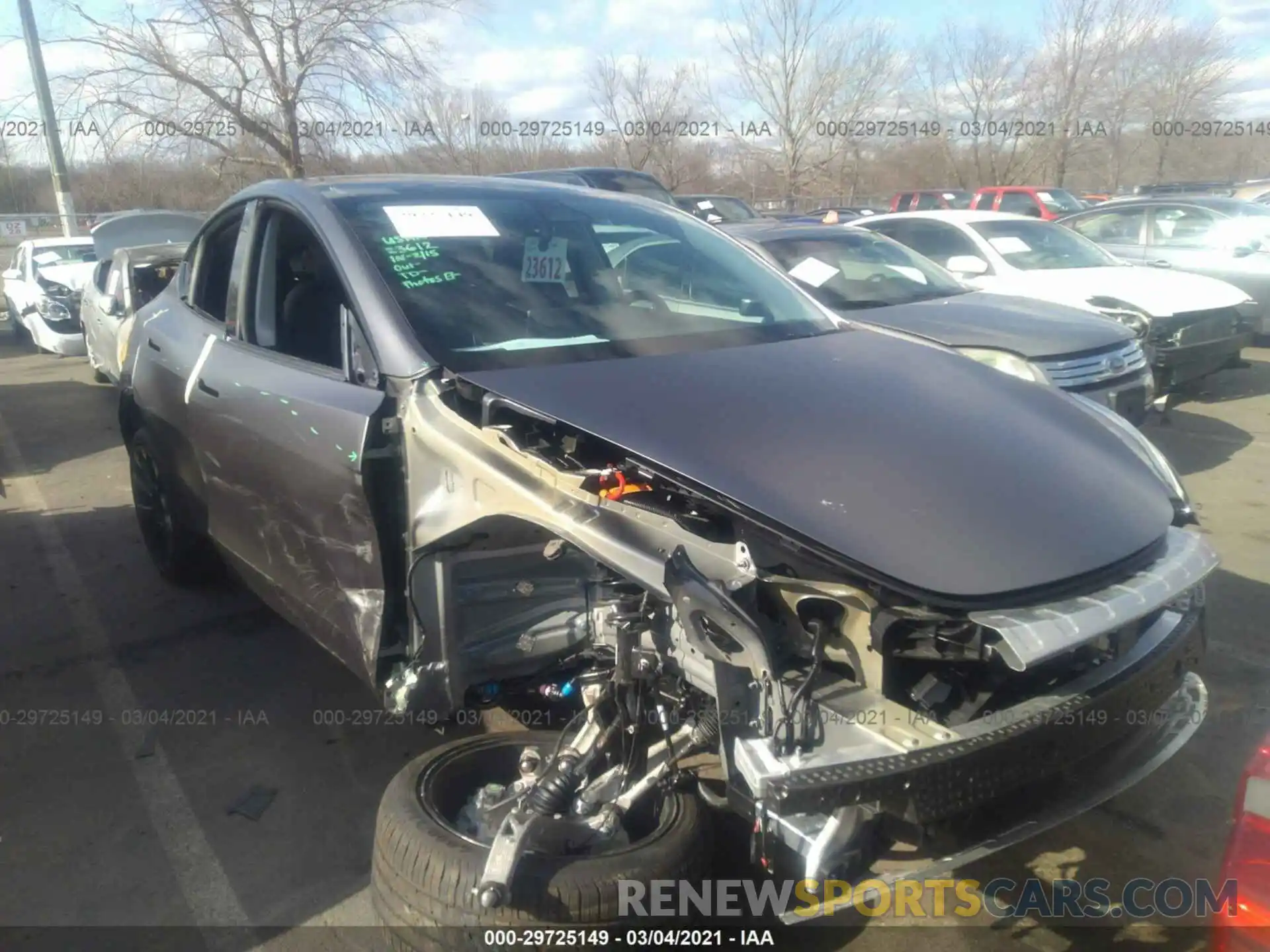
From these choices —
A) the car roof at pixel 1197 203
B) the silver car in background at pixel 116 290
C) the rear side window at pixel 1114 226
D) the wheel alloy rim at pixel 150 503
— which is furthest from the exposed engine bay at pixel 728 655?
the car roof at pixel 1197 203

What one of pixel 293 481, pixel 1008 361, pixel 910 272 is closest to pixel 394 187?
pixel 293 481

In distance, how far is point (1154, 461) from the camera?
10.7ft

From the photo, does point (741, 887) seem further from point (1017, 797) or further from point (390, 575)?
point (390, 575)

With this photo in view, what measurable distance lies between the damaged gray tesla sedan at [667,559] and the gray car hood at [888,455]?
11mm

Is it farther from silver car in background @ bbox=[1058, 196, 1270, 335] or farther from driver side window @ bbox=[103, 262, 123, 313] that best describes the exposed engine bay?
silver car in background @ bbox=[1058, 196, 1270, 335]

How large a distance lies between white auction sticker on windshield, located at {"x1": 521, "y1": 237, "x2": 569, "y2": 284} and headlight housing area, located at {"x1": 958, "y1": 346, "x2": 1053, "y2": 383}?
3.02 meters

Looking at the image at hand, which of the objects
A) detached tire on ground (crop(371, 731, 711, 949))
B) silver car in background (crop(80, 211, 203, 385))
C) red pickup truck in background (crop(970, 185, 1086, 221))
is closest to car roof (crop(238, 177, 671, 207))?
detached tire on ground (crop(371, 731, 711, 949))

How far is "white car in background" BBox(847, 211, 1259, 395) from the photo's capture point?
305 inches

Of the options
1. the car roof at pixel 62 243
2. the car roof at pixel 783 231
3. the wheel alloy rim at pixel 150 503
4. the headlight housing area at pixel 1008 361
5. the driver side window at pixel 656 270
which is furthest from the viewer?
the car roof at pixel 62 243

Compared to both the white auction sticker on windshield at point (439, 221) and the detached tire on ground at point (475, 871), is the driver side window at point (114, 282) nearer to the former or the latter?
the white auction sticker on windshield at point (439, 221)

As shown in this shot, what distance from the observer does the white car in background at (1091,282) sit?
775 cm

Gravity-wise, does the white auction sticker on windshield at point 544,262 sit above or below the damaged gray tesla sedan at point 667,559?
above

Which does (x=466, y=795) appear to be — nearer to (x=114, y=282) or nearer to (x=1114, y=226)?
(x=114, y=282)

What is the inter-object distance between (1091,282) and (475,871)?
786cm
